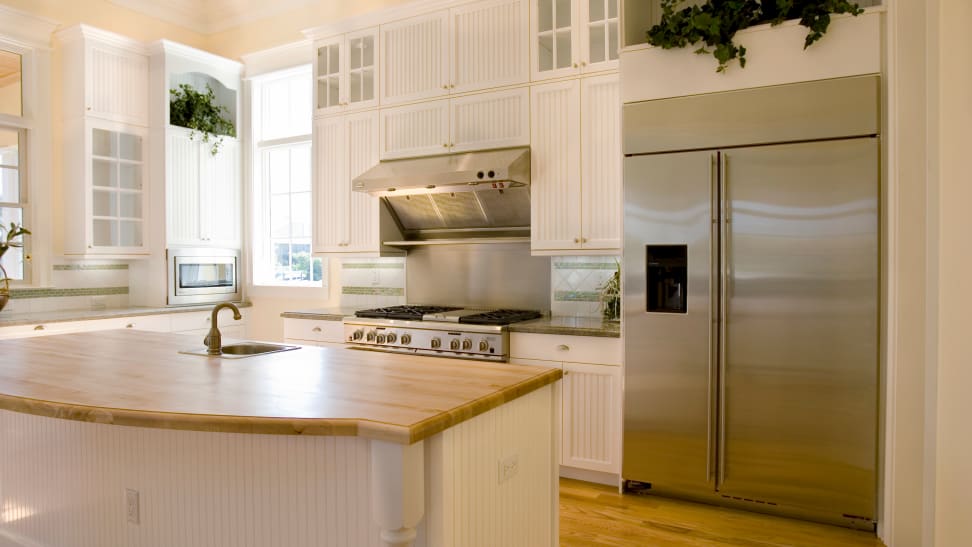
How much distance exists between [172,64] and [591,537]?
489 cm

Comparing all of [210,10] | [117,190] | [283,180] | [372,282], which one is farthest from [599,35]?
[210,10]

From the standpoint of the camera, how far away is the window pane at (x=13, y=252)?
183 inches

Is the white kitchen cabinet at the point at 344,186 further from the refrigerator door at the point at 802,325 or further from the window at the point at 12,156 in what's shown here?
the refrigerator door at the point at 802,325

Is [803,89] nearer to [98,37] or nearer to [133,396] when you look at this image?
[133,396]

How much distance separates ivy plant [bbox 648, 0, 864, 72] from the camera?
2.97 m

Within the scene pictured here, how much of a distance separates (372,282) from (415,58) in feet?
6.00

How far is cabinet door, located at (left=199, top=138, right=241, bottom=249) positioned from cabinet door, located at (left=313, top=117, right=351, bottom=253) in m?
1.18

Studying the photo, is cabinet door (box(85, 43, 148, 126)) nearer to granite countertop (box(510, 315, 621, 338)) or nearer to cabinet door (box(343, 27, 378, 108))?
cabinet door (box(343, 27, 378, 108))

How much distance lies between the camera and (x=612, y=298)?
3.97m

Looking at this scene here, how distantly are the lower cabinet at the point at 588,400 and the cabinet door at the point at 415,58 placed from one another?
202cm

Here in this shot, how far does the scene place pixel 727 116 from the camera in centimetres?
319

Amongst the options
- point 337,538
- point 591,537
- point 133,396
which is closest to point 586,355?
point 591,537

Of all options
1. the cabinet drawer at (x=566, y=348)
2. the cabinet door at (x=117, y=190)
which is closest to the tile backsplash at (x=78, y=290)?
the cabinet door at (x=117, y=190)

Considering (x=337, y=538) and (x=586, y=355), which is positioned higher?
(x=586, y=355)
